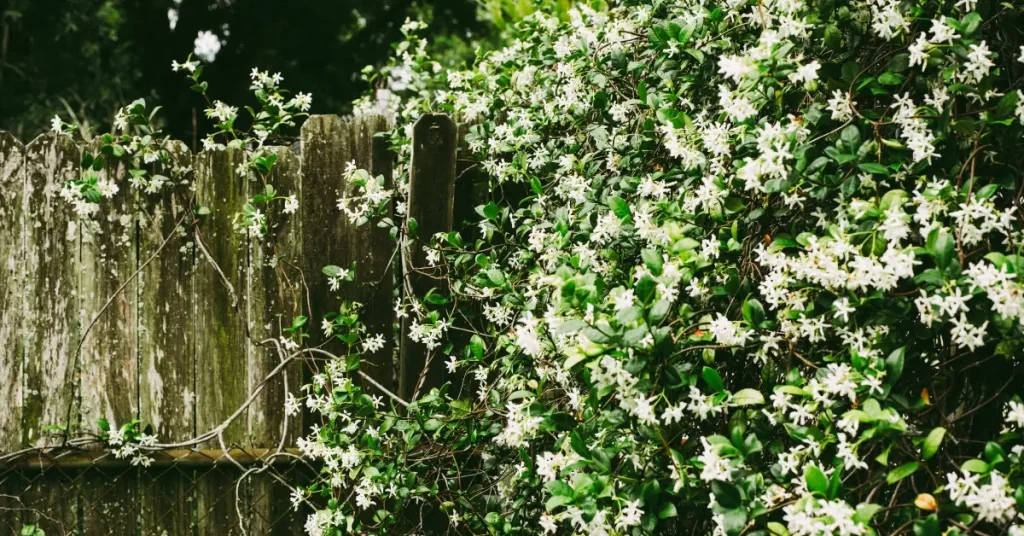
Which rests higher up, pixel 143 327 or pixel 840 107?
pixel 840 107

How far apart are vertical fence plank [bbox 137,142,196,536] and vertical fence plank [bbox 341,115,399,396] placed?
500 mm

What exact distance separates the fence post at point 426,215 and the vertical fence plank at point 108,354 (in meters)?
0.83

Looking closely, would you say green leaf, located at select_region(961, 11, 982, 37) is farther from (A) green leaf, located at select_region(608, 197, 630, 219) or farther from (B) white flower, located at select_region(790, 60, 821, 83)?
(A) green leaf, located at select_region(608, 197, 630, 219)

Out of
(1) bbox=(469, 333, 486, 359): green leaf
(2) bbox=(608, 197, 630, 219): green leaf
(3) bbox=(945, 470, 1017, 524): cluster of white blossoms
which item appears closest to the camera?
(3) bbox=(945, 470, 1017, 524): cluster of white blossoms

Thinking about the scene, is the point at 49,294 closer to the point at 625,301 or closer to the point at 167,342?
the point at 167,342

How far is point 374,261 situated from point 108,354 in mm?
854

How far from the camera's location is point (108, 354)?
239 centimetres

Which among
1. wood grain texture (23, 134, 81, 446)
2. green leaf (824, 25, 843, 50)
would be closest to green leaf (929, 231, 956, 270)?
green leaf (824, 25, 843, 50)

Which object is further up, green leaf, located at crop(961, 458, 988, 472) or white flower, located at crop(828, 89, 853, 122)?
white flower, located at crop(828, 89, 853, 122)

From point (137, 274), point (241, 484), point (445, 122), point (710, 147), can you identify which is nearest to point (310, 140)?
point (445, 122)

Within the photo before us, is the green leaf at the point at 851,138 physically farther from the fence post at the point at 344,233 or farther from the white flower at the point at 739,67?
the fence post at the point at 344,233

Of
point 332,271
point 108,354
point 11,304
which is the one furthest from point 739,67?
point 11,304

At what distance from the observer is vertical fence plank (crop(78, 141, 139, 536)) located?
2.39m

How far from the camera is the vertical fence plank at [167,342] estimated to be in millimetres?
2391
